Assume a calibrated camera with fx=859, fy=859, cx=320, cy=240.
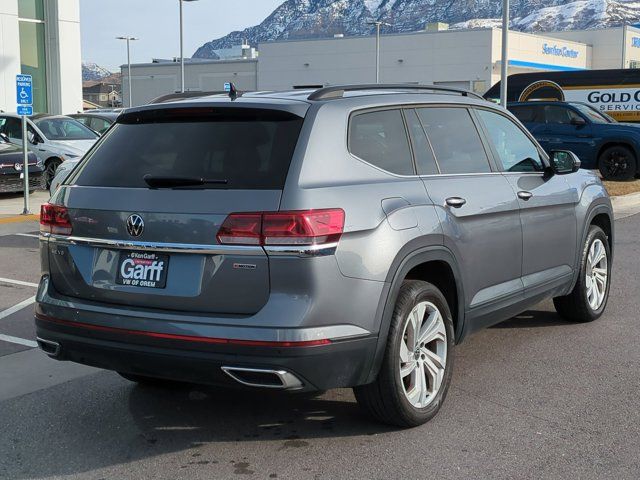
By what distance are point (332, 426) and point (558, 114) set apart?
17.2 metres

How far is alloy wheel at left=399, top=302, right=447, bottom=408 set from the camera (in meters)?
4.47

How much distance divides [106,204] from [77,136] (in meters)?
15.8

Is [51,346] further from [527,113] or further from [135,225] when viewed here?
[527,113]

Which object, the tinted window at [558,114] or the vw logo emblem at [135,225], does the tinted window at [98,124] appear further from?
the vw logo emblem at [135,225]

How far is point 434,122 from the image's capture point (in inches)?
202

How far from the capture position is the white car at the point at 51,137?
59.8ft

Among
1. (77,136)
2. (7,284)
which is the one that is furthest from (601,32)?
(7,284)

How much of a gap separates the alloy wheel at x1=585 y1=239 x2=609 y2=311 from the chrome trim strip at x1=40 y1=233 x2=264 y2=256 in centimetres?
366

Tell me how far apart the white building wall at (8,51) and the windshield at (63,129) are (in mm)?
8413

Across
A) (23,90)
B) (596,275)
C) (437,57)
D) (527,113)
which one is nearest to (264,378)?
(596,275)

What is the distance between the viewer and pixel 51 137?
62.0ft

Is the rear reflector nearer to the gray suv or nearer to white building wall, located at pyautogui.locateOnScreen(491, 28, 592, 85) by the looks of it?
the gray suv

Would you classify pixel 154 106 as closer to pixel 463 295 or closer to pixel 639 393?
pixel 463 295

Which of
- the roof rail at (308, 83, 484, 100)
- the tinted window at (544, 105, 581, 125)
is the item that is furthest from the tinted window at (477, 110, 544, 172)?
the tinted window at (544, 105, 581, 125)
